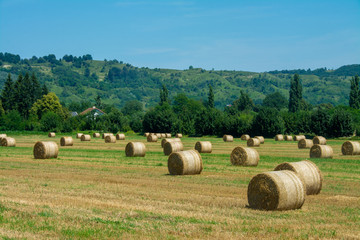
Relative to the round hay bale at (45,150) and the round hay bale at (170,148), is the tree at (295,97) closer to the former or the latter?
the round hay bale at (170,148)

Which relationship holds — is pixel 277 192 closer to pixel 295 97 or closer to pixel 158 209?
pixel 158 209

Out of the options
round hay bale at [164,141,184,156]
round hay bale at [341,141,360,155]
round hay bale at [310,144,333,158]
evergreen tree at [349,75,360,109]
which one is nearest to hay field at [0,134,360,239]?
round hay bale at [310,144,333,158]

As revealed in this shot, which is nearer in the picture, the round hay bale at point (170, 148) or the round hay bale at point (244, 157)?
the round hay bale at point (244, 157)

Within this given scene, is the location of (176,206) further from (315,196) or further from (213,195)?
(315,196)

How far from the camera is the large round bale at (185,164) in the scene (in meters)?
23.3

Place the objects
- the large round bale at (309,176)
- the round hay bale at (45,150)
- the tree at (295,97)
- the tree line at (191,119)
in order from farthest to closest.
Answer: the tree at (295,97) < the tree line at (191,119) < the round hay bale at (45,150) < the large round bale at (309,176)

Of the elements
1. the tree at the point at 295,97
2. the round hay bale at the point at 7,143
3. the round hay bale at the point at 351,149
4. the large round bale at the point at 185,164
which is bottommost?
the round hay bale at the point at 351,149

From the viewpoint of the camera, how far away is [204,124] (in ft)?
316

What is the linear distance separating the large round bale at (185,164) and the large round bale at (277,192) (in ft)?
29.6

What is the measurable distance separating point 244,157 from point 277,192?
580 inches

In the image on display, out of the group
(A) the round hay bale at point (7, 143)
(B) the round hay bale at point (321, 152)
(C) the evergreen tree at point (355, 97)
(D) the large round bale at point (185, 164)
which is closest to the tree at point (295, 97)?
(C) the evergreen tree at point (355, 97)

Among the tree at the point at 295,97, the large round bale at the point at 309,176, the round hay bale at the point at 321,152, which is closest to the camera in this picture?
the large round bale at the point at 309,176

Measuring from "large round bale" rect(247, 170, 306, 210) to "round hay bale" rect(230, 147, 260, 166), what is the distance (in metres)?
13.8

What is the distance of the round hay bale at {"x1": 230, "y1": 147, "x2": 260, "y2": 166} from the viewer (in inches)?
1110
